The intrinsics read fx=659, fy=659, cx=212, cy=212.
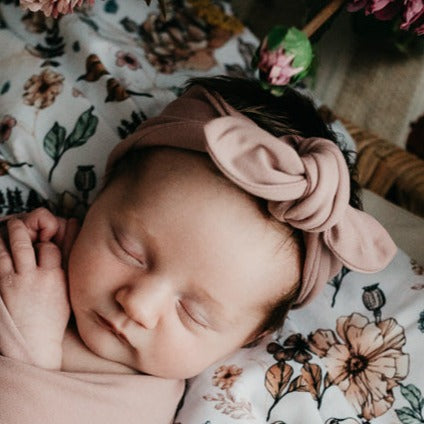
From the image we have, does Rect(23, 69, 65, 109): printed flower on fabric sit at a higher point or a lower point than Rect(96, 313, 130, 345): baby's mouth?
higher

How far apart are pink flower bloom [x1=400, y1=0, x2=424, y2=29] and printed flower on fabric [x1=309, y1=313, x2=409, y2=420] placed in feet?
1.46

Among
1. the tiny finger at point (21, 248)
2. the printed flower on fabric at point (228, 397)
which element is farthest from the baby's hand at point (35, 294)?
the printed flower on fabric at point (228, 397)

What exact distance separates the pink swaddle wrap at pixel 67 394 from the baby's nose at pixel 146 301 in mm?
118

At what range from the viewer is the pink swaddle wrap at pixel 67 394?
82 centimetres

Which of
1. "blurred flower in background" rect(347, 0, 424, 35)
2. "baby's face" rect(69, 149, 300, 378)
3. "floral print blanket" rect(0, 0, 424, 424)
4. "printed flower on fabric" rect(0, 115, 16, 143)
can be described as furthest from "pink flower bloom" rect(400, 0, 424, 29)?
"printed flower on fabric" rect(0, 115, 16, 143)

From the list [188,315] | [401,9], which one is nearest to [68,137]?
[188,315]

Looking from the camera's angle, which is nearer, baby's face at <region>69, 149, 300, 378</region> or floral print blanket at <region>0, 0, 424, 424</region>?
baby's face at <region>69, 149, 300, 378</region>

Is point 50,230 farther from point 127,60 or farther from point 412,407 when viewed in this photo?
point 412,407

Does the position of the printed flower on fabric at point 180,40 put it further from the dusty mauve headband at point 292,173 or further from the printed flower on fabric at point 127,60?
the dusty mauve headband at point 292,173

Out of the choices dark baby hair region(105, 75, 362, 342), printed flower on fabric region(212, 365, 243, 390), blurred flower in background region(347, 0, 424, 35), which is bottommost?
printed flower on fabric region(212, 365, 243, 390)

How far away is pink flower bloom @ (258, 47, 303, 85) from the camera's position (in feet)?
2.34

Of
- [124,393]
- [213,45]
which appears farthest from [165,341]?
[213,45]

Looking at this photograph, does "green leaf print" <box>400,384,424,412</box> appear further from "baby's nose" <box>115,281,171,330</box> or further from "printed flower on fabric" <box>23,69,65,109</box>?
"printed flower on fabric" <box>23,69,65,109</box>

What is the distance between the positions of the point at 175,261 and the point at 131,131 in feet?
1.15
